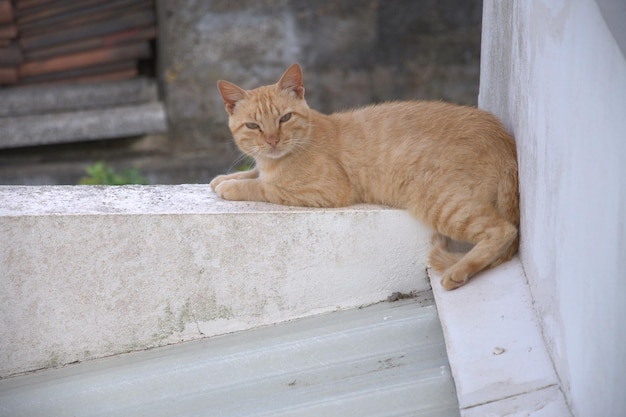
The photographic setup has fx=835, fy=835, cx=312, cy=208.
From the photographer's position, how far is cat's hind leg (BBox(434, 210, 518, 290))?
116 inches

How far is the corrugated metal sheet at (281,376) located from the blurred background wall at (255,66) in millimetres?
4035

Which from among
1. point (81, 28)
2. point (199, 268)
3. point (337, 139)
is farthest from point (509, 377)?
point (81, 28)

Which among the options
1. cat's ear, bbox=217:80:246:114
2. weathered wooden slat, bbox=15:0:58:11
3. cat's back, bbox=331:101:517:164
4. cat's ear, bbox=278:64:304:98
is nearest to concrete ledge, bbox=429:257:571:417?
cat's back, bbox=331:101:517:164

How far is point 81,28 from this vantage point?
6.84 meters

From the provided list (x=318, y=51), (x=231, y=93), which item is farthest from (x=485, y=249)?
A: (x=318, y=51)

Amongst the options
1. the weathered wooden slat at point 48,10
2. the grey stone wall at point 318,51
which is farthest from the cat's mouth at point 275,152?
the weathered wooden slat at point 48,10

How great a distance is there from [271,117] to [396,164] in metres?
0.61

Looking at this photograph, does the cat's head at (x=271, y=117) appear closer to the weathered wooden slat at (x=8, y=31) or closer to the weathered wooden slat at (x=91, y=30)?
the weathered wooden slat at (x=91, y=30)

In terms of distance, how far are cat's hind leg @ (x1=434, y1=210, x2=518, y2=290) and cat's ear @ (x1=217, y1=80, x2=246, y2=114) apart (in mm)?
1301

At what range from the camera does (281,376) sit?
2.90 meters

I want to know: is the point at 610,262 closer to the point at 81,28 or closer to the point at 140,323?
the point at 140,323

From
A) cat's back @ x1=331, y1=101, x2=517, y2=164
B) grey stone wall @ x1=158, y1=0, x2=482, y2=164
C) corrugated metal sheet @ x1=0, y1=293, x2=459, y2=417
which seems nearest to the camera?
corrugated metal sheet @ x1=0, y1=293, x2=459, y2=417

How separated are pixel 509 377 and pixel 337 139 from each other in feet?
5.24

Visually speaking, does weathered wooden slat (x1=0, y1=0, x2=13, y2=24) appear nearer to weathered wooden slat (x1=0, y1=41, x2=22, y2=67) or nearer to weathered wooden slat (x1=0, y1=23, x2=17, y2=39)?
weathered wooden slat (x1=0, y1=23, x2=17, y2=39)
